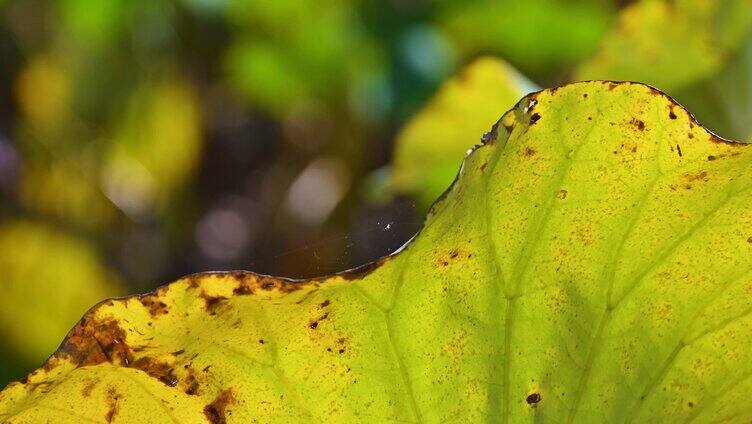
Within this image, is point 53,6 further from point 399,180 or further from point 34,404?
point 34,404

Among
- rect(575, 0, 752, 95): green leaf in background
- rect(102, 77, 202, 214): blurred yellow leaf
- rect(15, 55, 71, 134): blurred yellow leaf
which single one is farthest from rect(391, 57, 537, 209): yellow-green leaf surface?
rect(15, 55, 71, 134): blurred yellow leaf

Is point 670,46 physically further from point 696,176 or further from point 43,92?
point 43,92

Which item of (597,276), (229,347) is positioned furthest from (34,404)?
(597,276)

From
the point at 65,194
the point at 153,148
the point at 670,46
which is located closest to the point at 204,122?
the point at 153,148

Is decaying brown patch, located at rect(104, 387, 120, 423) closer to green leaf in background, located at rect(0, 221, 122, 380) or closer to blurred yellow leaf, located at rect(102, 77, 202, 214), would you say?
green leaf in background, located at rect(0, 221, 122, 380)

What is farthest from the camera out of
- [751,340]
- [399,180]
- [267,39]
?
[267,39]

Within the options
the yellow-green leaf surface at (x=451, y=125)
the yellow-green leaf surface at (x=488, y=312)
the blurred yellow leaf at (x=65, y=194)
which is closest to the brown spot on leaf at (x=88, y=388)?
the yellow-green leaf surface at (x=488, y=312)
